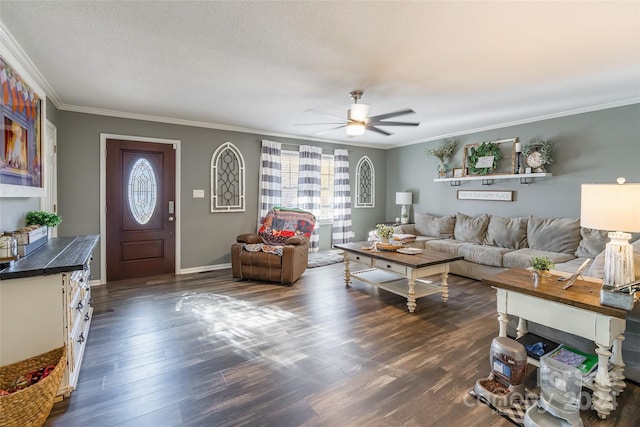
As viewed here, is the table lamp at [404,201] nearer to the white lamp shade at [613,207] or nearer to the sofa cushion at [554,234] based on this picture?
the sofa cushion at [554,234]

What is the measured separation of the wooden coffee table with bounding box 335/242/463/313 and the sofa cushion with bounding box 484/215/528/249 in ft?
4.97

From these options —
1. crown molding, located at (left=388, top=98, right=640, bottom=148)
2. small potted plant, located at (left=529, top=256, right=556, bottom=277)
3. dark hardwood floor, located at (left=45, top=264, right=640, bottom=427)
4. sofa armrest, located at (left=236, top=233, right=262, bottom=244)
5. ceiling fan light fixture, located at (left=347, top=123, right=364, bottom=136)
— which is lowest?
dark hardwood floor, located at (left=45, top=264, right=640, bottom=427)

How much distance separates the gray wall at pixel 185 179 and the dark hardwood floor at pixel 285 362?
1.18m

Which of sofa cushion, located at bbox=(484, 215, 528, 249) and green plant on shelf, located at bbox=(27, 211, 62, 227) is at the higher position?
green plant on shelf, located at bbox=(27, 211, 62, 227)

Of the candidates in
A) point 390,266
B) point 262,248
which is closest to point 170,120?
point 262,248

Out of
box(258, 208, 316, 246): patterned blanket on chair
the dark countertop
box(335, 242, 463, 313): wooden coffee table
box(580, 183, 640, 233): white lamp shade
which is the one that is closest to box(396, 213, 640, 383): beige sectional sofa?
box(335, 242, 463, 313): wooden coffee table

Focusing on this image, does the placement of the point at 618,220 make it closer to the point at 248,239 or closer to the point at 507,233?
the point at 507,233

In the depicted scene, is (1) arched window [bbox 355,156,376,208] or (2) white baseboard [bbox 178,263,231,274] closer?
(2) white baseboard [bbox 178,263,231,274]

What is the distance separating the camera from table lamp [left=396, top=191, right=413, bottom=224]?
6.55 meters

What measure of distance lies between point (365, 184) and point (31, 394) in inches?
247

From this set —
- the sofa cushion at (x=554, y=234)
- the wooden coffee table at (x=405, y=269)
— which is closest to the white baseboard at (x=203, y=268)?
the wooden coffee table at (x=405, y=269)

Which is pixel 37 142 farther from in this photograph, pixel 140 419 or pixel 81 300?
pixel 140 419

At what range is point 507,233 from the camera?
4723 millimetres

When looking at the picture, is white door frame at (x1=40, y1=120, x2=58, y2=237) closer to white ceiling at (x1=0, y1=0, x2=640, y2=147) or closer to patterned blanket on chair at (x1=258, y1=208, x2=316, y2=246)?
white ceiling at (x1=0, y1=0, x2=640, y2=147)
